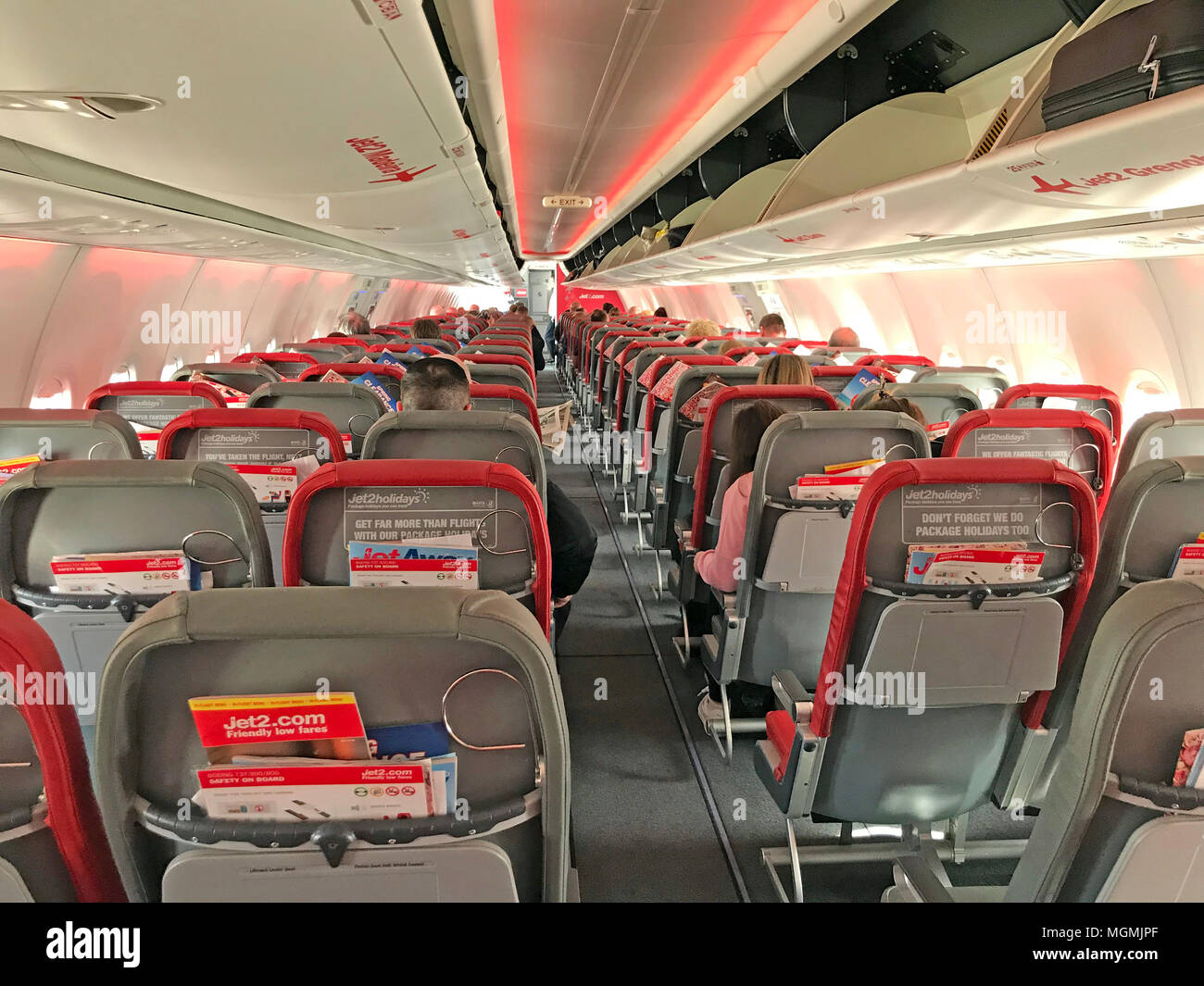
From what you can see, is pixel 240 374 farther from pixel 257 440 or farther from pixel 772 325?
pixel 772 325

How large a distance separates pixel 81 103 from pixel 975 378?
544cm

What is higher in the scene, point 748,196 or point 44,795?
point 748,196

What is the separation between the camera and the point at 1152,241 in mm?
3896

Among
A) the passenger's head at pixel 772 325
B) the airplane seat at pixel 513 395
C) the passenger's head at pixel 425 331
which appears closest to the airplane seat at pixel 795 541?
the airplane seat at pixel 513 395

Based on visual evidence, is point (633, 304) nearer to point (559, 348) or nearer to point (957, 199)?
point (559, 348)

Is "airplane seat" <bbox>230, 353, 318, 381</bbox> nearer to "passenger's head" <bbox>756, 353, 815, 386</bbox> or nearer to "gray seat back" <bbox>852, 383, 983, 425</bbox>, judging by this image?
"passenger's head" <bbox>756, 353, 815, 386</bbox>

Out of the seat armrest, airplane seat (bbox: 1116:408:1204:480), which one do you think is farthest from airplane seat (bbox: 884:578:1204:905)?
airplane seat (bbox: 1116:408:1204:480)

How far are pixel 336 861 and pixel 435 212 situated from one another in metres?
6.52

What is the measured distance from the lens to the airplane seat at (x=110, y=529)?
1975 mm

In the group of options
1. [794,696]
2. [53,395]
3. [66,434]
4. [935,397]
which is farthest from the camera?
[53,395]

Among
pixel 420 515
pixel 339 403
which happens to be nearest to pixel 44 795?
pixel 420 515

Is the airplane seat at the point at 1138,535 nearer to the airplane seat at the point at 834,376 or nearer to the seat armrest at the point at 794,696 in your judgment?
the seat armrest at the point at 794,696

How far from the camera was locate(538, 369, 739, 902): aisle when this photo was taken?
282cm

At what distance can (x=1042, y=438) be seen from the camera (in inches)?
140
